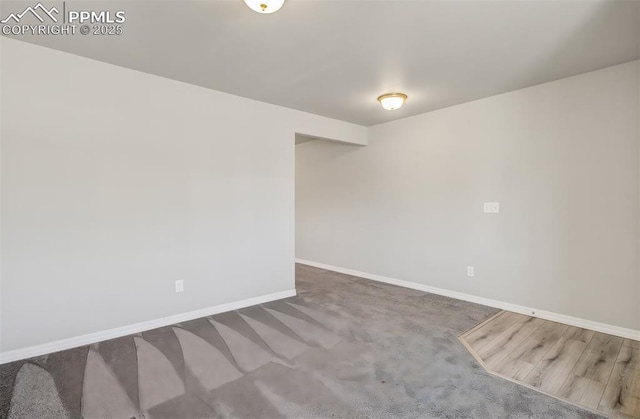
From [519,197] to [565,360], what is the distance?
1708 mm

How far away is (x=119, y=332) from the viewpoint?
2.82 m

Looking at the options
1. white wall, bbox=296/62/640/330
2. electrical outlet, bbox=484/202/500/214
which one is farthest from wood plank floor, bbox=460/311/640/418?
electrical outlet, bbox=484/202/500/214

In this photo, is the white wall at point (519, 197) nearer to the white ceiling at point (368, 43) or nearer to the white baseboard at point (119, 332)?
the white ceiling at point (368, 43)

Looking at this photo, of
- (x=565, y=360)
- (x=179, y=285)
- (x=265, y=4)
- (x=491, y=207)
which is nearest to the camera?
(x=265, y=4)

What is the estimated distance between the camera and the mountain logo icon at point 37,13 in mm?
2076

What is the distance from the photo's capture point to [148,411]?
1.81m

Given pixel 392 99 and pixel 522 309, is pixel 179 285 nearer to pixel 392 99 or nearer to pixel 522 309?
pixel 392 99

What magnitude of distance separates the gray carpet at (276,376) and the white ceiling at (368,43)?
8.09 ft

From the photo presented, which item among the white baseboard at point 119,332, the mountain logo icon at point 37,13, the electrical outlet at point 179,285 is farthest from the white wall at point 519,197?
the mountain logo icon at point 37,13

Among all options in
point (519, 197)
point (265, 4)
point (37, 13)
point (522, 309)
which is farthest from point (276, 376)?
point (519, 197)

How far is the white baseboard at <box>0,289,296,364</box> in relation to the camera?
241cm

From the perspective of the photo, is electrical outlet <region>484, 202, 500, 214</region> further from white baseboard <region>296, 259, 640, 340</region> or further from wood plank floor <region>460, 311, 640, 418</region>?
wood plank floor <region>460, 311, 640, 418</region>

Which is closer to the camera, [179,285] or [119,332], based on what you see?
[119,332]

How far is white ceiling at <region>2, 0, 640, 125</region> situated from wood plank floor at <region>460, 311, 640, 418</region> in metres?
2.47
